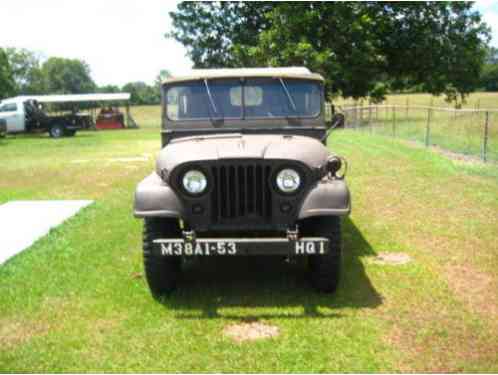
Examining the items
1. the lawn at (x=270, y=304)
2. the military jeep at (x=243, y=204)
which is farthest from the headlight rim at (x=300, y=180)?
the lawn at (x=270, y=304)

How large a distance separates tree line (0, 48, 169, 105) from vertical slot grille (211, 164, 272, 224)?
64.5 m

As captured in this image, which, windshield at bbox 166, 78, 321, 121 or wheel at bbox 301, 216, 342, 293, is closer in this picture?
wheel at bbox 301, 216, 342, 293

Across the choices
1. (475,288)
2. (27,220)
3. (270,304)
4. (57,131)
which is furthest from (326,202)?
(57,131)

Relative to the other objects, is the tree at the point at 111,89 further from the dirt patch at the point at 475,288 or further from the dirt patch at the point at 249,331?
the dirt patch at the point at 249,331

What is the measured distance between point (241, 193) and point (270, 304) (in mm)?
946

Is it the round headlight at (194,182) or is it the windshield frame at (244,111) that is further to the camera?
the windshield frame at (244,111)

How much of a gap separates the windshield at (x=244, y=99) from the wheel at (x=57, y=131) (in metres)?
24.9

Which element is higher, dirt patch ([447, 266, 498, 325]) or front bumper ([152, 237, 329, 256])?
front bumper ([152, 237, 329, 256])

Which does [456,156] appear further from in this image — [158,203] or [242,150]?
[158,203]

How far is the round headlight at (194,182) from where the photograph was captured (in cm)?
441

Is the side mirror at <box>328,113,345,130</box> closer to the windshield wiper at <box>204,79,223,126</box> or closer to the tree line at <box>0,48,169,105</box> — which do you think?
the windshield wiper at <box>204,79,223,126</box>

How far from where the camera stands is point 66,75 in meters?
124

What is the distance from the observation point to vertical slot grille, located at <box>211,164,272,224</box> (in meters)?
4.41

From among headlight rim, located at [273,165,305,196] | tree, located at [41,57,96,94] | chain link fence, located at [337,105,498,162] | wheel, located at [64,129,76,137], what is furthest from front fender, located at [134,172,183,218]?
tree, located at [41,57,96,94]
